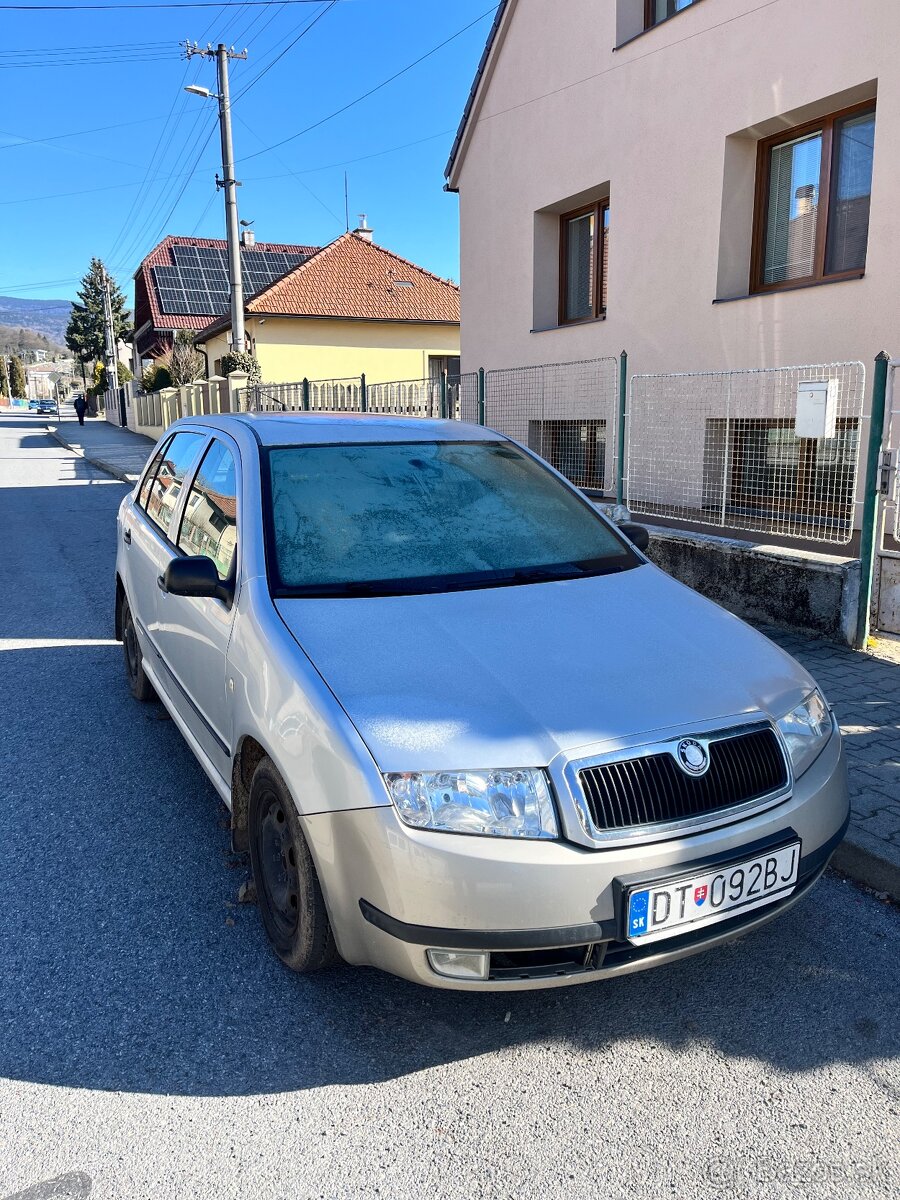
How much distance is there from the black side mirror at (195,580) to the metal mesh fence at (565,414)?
6411 millimetres

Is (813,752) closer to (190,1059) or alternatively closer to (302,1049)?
(302,1049)

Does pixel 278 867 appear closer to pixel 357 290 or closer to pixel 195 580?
pixel 195 580

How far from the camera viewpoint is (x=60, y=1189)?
2.08m

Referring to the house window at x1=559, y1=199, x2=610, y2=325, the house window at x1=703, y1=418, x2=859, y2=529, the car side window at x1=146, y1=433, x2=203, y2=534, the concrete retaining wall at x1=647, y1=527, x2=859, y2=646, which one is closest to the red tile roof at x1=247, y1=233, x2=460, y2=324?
the house window at x1=559, y1=199, x2=610, y2=325

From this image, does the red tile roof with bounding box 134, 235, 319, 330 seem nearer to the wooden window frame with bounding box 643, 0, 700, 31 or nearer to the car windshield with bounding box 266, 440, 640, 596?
the wooden window frame with bounding box 643, 0, 700, 31

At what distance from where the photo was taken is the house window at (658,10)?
10.1 m

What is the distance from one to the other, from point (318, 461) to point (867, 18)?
23.2 ft

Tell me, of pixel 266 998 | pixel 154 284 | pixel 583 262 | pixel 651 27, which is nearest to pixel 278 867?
pixel 266 998

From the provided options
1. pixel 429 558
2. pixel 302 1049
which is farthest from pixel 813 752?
pixel 302 1049

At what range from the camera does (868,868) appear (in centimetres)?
339

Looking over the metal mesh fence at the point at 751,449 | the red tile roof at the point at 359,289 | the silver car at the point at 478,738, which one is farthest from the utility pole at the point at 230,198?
the silver car at the point at 478,738

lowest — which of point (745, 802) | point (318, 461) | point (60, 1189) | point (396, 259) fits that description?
point (60, 1189)

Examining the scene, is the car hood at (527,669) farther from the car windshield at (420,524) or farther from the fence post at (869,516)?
the fence post at (869,516)

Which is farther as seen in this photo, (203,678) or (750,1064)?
(203,678)
